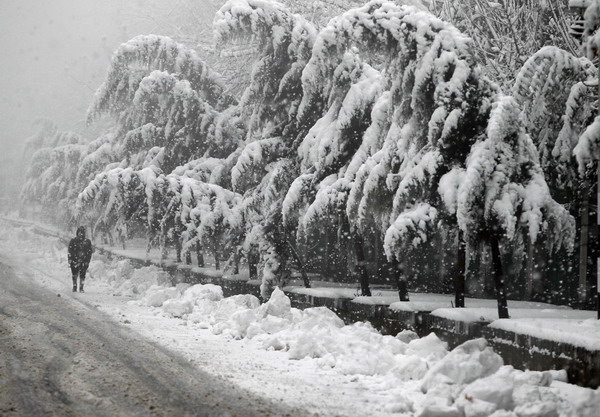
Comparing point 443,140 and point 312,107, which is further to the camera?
point 312,107

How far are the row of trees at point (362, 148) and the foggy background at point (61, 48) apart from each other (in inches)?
440

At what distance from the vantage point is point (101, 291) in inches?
738

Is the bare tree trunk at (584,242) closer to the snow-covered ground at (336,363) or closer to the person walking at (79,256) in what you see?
the snow-covered ground at (336,363)

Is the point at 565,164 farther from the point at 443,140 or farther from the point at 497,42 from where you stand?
the point at 497,42

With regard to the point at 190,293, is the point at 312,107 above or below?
above

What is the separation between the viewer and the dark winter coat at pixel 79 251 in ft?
60.5

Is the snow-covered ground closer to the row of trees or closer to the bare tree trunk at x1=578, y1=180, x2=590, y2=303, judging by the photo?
the row of trees

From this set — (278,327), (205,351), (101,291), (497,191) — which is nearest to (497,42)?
(497,191)

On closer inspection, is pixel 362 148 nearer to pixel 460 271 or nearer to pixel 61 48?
pixel 460 271

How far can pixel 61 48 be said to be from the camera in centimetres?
10369

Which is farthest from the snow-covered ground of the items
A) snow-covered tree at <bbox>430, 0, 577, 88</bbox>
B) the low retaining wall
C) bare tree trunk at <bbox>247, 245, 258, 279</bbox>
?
snow-covered tree at <bbox>430, 0, 577, 88</bbox>

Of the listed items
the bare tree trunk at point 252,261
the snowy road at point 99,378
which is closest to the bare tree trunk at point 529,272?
the bare tree trunk at point 252,261

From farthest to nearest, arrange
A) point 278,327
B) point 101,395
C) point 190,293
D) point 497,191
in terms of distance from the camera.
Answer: point 190,293 < point 278,327 < point 497,191 < point 101,395

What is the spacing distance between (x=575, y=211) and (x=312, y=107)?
5561 millimetres
